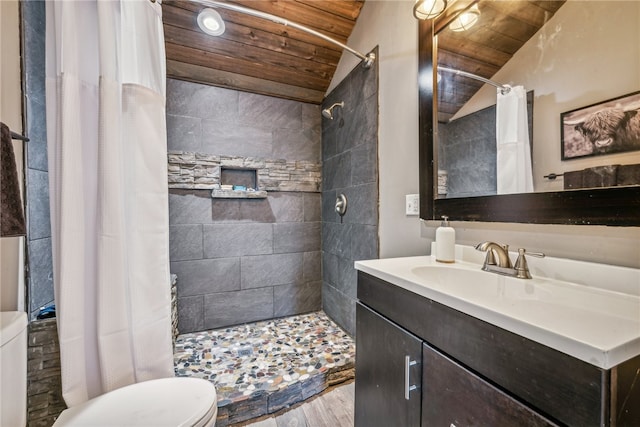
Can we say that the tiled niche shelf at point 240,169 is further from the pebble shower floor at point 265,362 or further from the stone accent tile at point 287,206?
the pebble shower floor at point 265,362

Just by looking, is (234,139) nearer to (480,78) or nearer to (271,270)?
(271,270)

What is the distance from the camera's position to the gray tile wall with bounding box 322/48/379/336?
175 cm

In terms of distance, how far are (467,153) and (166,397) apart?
5.19ft

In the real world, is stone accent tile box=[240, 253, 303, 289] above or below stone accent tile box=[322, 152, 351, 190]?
below

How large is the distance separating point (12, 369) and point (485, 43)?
2114 mm

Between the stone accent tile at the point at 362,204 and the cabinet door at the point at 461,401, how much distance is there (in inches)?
42.2

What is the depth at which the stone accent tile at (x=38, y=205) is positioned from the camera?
43.0 inches

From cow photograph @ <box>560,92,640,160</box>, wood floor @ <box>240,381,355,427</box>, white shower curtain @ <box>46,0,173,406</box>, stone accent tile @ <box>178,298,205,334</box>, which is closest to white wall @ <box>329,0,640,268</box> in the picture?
cow photograph @ <box>560,92,640,160</box>

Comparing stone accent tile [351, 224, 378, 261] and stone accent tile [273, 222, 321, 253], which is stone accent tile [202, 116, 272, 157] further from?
stone accent tile [351, 224, 378, 261]

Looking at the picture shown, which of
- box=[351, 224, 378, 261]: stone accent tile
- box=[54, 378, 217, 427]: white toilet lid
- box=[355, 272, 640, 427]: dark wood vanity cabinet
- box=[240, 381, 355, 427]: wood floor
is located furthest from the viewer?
box=[351, 224, 378, 261]: stone accent tile

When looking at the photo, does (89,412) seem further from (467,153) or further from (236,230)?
(467,153)

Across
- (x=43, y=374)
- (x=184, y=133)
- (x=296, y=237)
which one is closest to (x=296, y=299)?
(x=296, y=237)

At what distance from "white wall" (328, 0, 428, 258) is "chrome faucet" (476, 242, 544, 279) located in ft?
1.32

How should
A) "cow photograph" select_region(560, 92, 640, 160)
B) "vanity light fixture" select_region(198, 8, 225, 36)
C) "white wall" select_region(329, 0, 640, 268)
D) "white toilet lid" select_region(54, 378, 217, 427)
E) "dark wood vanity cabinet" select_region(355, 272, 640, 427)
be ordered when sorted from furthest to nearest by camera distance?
"vanity light fixture" select_region(198, 8, 225, 36)
"white wall" select_region(329, 0, 640, 268)
"white toilet lid" select_region(54, 378, 217, 427)
"cow photograph" select_region(560, 92, 640, 160)
"dark wood vanity cabinet" select_region(355, 272, 640, 427)
